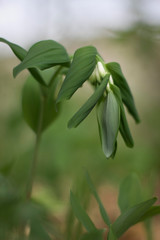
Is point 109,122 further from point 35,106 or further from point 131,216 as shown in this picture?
point 35,106

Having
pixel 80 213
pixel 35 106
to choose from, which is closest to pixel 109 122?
pixel 80 213

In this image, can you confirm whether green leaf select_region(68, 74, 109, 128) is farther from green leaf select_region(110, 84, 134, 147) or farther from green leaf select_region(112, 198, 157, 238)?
green leaf select_region(112, 198, 157, 238)

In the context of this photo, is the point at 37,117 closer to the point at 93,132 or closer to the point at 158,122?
the point at 93,132

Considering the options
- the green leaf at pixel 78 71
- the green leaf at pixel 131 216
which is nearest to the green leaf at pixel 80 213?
the green leaf at pixel 131 216

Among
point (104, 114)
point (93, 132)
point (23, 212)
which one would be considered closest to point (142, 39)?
point (93, 132)

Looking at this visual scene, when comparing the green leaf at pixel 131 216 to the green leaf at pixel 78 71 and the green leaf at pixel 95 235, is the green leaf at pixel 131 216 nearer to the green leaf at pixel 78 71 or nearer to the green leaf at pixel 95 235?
the green leaf at pixel 95 235

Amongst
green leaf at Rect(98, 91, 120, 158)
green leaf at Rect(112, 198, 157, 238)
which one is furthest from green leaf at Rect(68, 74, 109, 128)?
green leaf at Rect(112, 198, 157, 238)
